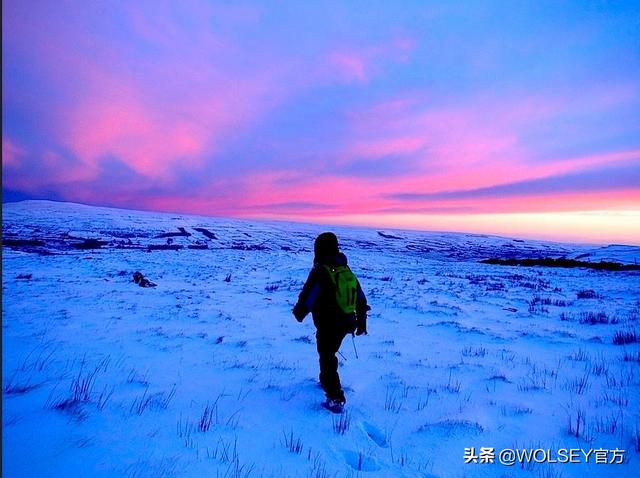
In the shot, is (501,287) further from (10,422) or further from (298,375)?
(10,422)

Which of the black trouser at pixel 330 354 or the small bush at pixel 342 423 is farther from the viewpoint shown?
the black trouser at pixel 330 354

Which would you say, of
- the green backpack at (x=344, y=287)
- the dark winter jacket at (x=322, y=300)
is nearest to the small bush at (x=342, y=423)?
the dark winter jacket at (x=322, y=300)

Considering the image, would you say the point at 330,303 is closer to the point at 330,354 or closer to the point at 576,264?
the point at 330,354

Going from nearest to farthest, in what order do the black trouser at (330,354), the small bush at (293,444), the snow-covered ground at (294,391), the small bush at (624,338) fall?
the snow-covered ground at (294,391) < the small bush at (293,444) < the black trouser at (330,354) < the small bush at (624,338)

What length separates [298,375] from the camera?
5.85 meters

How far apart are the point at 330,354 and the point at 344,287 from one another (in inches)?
37.9

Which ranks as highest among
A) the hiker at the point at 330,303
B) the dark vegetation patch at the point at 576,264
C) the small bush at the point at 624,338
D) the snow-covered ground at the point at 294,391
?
the hiker at the point at 330,303

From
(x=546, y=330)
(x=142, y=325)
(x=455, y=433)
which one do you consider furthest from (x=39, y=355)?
(x=546, y=330)

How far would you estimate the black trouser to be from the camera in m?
4.62

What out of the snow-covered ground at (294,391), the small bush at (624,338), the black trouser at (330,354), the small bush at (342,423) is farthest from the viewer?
the small bush at (624,338)

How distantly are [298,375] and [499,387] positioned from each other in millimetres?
3268

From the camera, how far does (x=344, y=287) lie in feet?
14.9

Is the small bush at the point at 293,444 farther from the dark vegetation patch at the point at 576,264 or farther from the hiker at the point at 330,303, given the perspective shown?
the dark vegetation patch at the point at 576,264

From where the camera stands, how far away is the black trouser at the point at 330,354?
462cm
